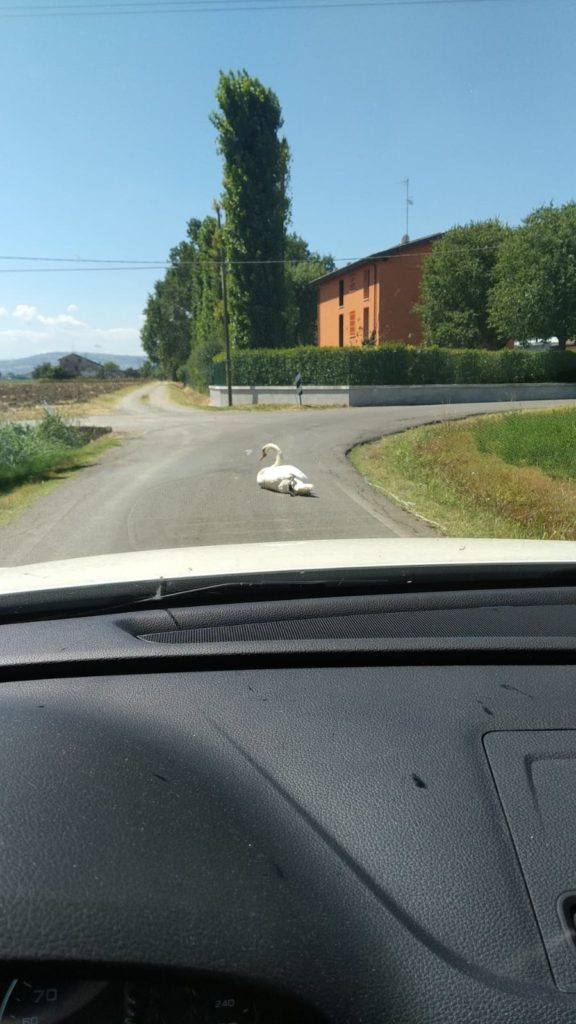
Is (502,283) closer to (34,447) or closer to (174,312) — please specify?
(34,447)

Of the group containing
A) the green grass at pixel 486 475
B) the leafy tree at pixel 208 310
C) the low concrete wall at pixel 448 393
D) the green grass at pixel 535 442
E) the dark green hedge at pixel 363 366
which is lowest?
the low concrete wall at pixel 448 393

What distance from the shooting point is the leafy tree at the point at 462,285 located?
45688 millimetres

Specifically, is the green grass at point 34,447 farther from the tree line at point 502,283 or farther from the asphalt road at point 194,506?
the tree line at point 502,283

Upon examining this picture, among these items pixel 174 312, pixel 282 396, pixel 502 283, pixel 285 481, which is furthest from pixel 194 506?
pixel 174 312

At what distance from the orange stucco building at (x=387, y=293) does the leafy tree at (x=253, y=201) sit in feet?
26.3

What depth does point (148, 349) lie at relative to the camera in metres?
107

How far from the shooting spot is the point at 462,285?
150 ft

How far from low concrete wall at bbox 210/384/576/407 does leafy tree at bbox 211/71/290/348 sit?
18.1 ft

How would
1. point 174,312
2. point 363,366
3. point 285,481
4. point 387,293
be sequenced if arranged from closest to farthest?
point 285,481
point 363,366
point 387,293
point 174,312

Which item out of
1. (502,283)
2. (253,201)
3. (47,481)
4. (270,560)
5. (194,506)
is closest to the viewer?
(270,560)

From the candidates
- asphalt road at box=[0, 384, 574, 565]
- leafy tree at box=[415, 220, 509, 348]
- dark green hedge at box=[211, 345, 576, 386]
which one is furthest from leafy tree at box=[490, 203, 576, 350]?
asphalt road at box=[0, 384, 574, 565]

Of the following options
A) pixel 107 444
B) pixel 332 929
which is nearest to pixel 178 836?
pixel 332 929

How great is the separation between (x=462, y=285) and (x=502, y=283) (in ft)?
9.91

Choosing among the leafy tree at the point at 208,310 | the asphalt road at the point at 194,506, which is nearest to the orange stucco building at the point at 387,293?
the leafy tree at the point at 208,310
